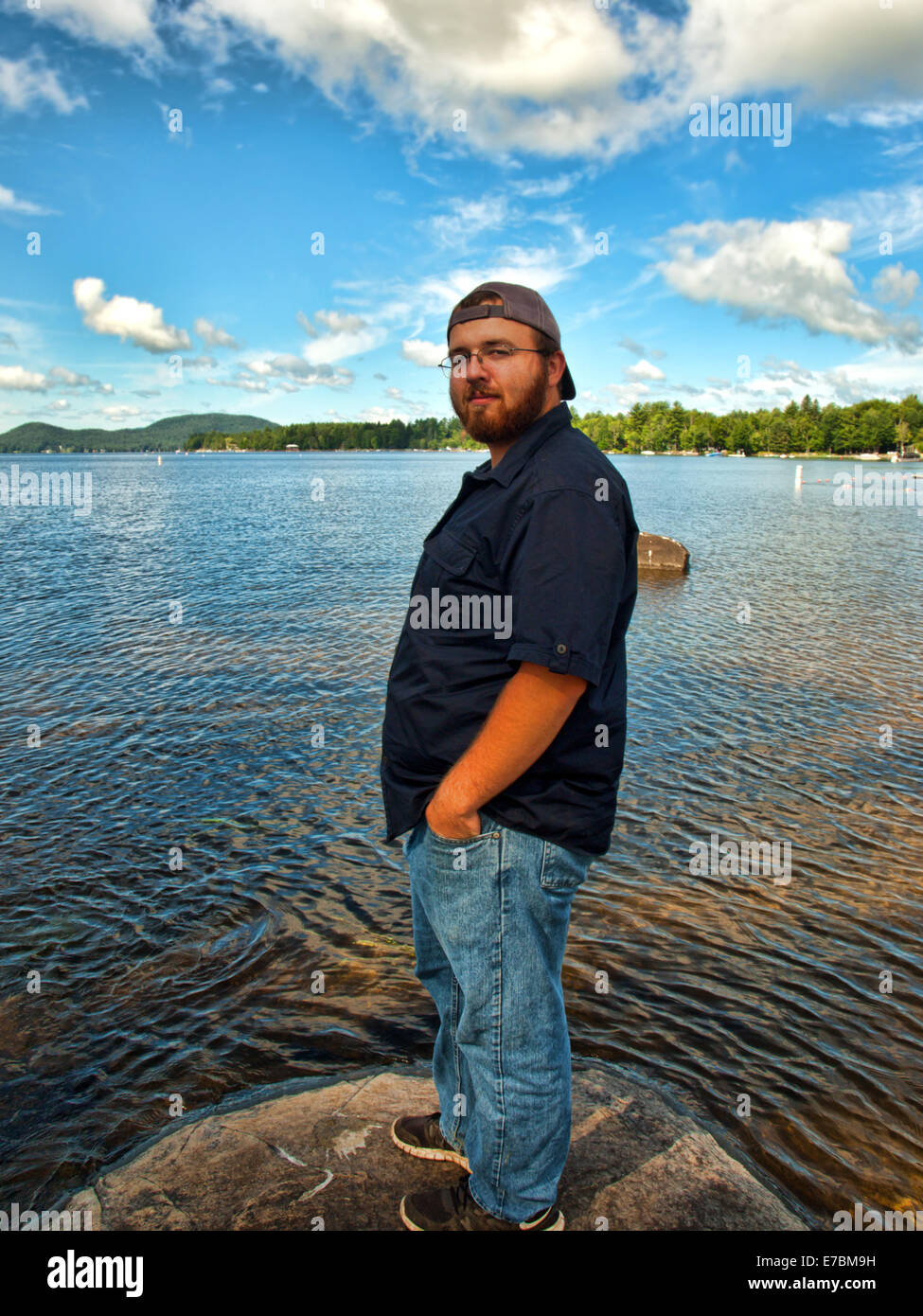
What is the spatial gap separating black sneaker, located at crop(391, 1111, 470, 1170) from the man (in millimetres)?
614

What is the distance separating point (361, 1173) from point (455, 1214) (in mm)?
725

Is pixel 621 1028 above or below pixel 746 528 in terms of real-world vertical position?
below

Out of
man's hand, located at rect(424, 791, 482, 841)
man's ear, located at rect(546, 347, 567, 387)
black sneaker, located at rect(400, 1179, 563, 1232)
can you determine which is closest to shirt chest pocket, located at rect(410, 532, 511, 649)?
man's hand, located at rect(424, 791, 482, 841)

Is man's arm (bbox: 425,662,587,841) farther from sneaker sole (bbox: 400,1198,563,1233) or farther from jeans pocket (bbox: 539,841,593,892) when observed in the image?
sneaker sole (bbox: 400,1198,563,1233)

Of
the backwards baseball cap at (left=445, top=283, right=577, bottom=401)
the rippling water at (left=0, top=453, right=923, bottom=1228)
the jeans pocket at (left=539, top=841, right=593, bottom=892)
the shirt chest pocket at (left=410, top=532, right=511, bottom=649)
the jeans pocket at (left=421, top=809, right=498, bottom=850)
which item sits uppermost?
the backwards baseball cap at (left=445, top=283, right=577, bottom=401)

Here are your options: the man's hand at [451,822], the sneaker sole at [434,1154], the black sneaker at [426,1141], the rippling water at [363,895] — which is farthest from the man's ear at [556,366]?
the rippling water at [363,895]

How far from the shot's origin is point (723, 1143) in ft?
14.6

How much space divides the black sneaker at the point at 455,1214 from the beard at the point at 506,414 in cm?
300

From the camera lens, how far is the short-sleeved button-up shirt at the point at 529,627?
2562 millimetres

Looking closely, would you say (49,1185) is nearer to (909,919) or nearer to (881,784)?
(909,919)

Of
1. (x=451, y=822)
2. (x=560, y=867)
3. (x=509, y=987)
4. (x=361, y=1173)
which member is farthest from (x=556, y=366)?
(x=361, y=1173)

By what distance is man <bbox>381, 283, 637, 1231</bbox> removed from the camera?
267cm

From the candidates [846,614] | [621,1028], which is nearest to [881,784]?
[621,1028]
